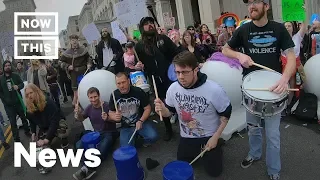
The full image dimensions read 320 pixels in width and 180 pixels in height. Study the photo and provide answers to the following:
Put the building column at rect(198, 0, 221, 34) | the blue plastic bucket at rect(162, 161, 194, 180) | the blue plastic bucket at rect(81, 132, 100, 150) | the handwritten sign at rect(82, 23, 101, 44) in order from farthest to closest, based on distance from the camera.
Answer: the building column at rect(198, 0, 221, 34) < the handwritten sign at rect(82, 23, 101, 44) < the blue plastic bucket at rect(81, 132, 100, 150) < the blue plastic bucket at rect(162, 161, 194, 180)

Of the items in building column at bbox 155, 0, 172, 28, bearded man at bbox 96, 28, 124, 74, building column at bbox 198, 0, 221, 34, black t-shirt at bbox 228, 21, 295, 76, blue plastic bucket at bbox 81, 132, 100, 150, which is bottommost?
blue plastic bucket at bbox 81, 132, 100, 150

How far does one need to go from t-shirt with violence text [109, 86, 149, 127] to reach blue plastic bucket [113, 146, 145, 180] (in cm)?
100

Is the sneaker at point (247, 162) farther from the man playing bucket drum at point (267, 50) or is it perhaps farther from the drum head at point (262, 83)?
the drum head at point (262, 83)

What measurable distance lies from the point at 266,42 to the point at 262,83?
417 millimetres

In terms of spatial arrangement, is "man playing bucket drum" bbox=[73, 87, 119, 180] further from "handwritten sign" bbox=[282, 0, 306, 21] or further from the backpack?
"handwritten sign" bbox=[282, 0, 306, 21]

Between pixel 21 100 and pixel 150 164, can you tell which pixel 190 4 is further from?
pixel 150 164

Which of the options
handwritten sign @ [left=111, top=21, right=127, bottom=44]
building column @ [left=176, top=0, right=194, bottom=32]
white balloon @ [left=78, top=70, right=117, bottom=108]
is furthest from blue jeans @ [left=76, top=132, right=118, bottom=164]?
building column @ [left=176, top=0, right=194, bottom=32]

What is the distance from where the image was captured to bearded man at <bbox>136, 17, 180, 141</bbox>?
4.41m

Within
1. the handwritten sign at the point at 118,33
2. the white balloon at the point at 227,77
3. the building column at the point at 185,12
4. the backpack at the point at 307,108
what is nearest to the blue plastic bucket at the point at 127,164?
the white balloon at the point at 227,77

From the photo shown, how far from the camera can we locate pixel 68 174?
4082 mm

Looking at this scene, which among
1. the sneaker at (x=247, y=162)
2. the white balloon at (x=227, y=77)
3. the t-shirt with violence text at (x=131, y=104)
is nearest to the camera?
the sneaker at (x=247, y=162)

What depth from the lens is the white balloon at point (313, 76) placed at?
4527 millimetres

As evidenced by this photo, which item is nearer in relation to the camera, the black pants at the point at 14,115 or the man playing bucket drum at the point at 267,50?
the man playing bucket drum at the point at 267,50

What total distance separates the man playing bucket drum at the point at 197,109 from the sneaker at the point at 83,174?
3.81 ft
